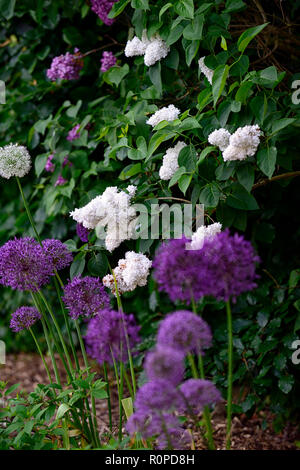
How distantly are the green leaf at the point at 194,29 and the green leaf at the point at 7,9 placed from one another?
40.2 inches

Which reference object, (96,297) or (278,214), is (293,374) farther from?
(96,297)

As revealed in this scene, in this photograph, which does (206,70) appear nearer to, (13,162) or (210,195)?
(210,195)

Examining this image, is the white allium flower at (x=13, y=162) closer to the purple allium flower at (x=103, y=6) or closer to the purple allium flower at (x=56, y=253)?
the purple allium flower at (x=56, y=253)

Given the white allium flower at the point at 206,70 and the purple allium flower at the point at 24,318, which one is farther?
the white allium flower at the point at 206,70

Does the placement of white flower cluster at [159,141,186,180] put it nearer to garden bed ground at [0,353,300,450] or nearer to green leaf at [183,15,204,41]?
green leaf at [183,15,204,41]

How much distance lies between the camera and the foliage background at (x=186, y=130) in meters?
1.70

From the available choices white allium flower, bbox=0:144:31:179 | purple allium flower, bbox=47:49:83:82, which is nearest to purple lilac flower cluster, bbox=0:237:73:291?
white allium flower, bbox=0:144:31:179

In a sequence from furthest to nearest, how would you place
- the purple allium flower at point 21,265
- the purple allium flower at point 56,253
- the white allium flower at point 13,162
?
the white allium flower at point 13,162
the purple allium flower at point 56,253
the purple allium flower at point 21,265

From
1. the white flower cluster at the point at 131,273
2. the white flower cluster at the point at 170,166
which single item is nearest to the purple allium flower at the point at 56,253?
the white flower cluster at the point at 131,273

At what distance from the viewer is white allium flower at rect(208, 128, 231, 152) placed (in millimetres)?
1593

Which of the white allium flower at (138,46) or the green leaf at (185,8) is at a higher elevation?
the green leaf at (185,8)

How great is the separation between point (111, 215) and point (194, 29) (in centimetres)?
67

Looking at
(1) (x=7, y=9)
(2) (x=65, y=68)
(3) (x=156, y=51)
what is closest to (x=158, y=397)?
(3) (x=156, y=51)

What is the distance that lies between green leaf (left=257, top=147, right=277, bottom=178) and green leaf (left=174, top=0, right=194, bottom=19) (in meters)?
0.49
